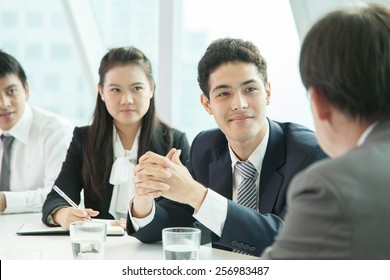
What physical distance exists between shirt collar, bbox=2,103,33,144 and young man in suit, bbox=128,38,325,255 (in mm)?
1419

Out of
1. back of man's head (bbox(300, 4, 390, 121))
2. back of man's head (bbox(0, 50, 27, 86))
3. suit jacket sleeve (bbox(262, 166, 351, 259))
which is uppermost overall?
back of man's head (bbox(0, 50, 27, 86))

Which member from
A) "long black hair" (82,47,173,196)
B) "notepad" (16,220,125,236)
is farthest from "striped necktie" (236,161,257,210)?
"long black hair" (82,47,173,196)

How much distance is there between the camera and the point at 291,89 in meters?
4.21

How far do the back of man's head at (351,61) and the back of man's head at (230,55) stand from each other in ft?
3.80

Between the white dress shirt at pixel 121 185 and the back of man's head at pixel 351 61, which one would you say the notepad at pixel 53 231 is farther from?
the back of man's head at pixel 351 61

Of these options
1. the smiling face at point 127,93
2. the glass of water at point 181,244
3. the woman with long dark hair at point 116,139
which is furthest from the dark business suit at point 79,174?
the glass of water at point 181,244

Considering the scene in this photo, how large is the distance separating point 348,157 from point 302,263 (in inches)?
7.8

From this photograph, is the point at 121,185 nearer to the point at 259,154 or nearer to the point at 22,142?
the point at 22,142

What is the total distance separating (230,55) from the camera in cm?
221

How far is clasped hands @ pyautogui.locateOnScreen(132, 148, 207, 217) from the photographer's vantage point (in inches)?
72.6

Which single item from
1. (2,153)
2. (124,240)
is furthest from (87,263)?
(2,153)

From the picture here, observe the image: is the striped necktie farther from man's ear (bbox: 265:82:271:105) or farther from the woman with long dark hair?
the woman with long dark hair

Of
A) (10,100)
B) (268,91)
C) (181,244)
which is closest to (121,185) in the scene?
(10,100)

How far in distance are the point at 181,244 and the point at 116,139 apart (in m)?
1.47
